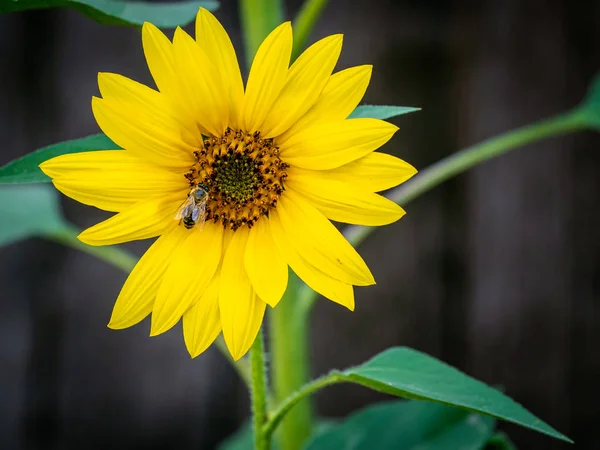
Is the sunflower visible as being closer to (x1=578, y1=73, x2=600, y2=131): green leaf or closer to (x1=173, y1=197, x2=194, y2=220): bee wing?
(x1=173, y1=197, x2=194, y2=220): bee wing

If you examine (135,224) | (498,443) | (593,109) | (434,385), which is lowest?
(498,443)

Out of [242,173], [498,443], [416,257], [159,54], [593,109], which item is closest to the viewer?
[159,54]

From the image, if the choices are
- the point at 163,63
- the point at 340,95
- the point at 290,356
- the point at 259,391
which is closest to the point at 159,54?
the point at 163,63

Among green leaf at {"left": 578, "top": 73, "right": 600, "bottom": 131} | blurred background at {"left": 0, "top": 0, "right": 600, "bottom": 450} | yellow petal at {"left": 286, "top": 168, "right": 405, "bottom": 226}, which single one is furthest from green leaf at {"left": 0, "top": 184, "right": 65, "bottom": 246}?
green leaf at {"left": 578, "top": 73, "right": 600, "bottom": 131}

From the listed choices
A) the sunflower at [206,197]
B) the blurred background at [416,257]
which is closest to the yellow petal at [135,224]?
the sunflower at [206,197]

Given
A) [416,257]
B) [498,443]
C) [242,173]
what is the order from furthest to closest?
[416,257] → [498,443] → [242,173]

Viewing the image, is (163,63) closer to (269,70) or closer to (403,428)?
(269,70)

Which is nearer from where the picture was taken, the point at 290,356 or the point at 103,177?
the point at 103,177
